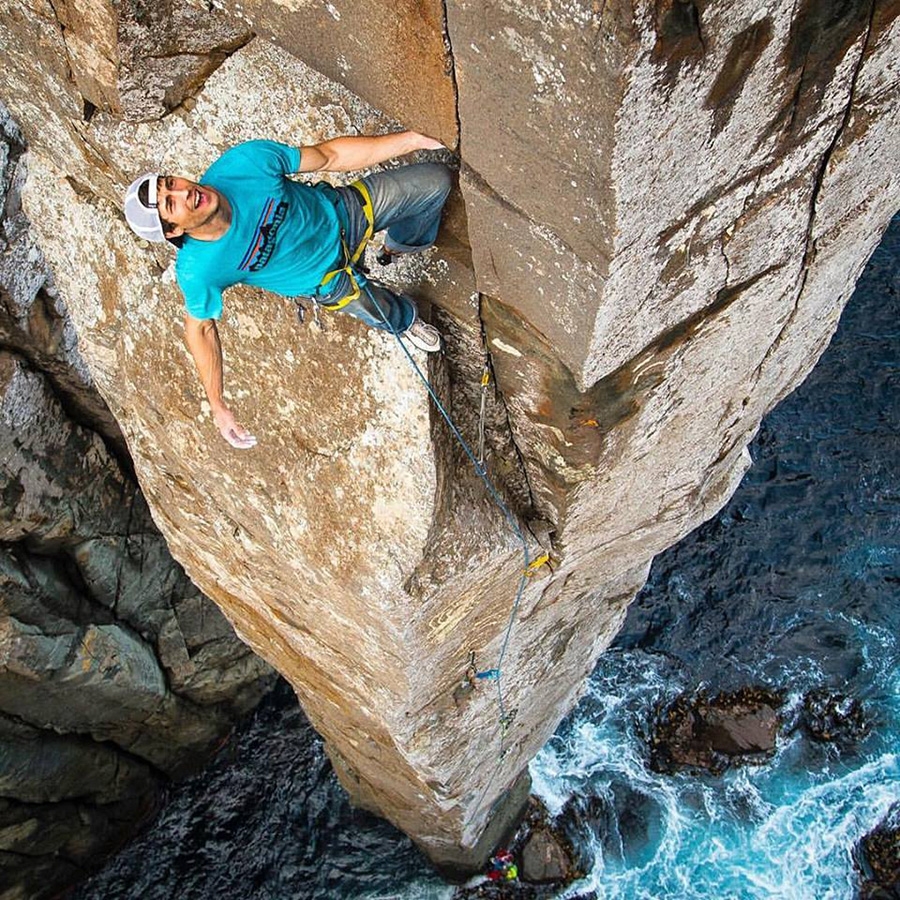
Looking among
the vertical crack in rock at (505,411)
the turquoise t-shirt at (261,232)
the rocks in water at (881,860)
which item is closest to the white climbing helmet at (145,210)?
the turquoise t-shirt at (261,232)

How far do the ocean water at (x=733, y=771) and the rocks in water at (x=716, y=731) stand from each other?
5.4 inches

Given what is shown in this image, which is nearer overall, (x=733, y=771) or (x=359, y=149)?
(x=359, y=149)

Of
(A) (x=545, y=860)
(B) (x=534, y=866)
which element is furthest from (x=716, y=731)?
(B) (x=534, y=866)

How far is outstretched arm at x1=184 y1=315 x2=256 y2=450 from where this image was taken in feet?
12.9

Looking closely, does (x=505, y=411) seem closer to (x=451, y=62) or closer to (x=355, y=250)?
(x=355, y=250)

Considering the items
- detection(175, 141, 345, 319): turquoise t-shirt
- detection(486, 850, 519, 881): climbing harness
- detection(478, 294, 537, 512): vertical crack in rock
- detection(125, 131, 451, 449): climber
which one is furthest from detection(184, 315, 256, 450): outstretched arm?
detection(486, 850, 519, 881): climbing harness

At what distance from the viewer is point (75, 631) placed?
870cm

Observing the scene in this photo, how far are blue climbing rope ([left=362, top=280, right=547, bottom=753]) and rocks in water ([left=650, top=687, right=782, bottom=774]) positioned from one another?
11.6 feet

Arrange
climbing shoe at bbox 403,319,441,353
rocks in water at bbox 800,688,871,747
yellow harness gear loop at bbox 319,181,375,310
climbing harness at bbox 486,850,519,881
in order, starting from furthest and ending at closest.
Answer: rocks in water at bbox 800,688,871,747 < climbing harness at bbox 486,850,519,881 < climbing shoe at bbox 403,319,441,353 < yellow harness gear loop at bbox 319,181,375,310

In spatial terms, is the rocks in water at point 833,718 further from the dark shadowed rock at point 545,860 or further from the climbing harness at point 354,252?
the climbing harness at point 354,252

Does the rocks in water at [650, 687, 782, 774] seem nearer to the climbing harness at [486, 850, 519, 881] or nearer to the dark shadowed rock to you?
the dark shadowed rock

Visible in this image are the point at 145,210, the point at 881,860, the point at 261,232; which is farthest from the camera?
the point at 881,860

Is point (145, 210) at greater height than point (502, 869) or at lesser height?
greater

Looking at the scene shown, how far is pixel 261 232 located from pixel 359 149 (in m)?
0.51
